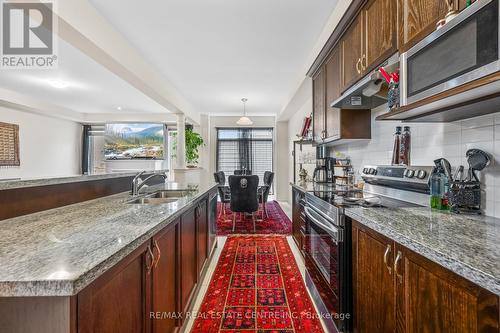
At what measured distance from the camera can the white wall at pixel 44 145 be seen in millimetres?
5785

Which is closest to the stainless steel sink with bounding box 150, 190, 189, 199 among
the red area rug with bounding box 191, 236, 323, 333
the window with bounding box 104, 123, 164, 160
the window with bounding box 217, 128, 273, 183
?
the red area rug with bounding box 191, 236, 323, 333

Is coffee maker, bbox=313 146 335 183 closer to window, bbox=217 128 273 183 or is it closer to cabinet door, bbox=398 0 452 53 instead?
cabinet door, bbox=398 0 452 53

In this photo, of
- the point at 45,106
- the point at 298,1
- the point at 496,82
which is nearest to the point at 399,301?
the point at 496,82

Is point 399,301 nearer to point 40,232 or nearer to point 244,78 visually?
point 40,232

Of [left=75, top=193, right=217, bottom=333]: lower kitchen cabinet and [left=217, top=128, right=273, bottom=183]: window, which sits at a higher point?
[left=217, top=128, right=273, bottom=183]: window

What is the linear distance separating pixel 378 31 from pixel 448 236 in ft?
4.26

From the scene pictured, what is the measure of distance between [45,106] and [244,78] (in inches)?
199

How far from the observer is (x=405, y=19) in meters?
1.29

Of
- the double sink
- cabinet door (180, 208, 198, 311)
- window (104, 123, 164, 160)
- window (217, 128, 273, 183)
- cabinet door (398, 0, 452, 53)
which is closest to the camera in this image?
cabinet door (398, 0, 452, 53)

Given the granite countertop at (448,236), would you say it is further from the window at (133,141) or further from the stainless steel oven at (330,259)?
the window at (133,141)

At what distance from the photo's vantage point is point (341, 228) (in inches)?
58.8

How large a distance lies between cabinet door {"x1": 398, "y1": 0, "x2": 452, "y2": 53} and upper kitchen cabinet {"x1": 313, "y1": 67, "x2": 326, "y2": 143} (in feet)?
4.57

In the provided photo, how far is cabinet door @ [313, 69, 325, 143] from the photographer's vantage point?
279cm

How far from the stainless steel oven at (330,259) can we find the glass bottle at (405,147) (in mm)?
654
